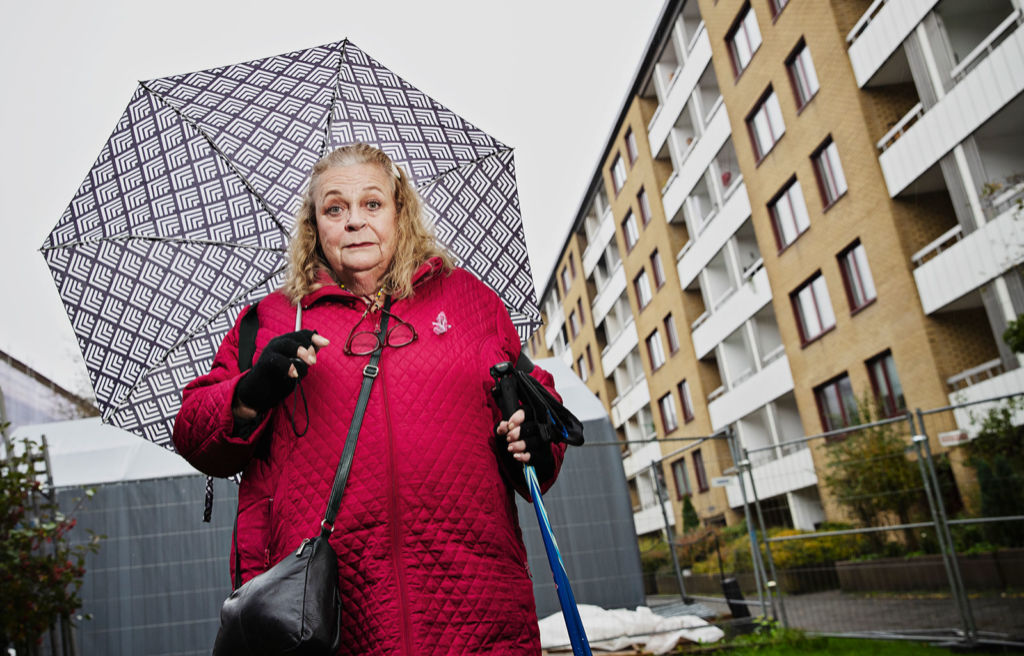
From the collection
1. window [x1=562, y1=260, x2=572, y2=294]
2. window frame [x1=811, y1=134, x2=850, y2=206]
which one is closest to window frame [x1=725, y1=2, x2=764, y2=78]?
window frame [x1=811, y1=134, x2=850, y2=206]

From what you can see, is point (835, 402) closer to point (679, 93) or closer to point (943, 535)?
point (679, 93)

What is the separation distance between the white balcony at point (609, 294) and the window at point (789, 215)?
43.3ft

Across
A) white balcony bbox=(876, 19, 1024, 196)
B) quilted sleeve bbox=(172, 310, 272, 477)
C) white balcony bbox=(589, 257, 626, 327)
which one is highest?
white balcony bbox=(589, 257, 626, 327)

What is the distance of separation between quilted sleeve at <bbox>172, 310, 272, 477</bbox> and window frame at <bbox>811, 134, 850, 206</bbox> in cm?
1846

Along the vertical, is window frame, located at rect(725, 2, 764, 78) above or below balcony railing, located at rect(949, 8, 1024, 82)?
above

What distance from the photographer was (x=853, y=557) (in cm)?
807

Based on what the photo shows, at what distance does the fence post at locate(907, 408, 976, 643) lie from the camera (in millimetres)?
6715

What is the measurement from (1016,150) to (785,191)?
7194mm

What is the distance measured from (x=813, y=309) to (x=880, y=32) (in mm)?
7184

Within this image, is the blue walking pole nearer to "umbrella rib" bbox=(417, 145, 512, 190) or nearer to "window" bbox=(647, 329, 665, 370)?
"umbrella rib" bbox=(417, 145, 512, 190)

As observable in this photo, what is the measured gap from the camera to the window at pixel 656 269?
1230 inches

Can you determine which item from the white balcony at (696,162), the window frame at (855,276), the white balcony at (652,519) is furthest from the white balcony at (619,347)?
the white balcony at (652,519)

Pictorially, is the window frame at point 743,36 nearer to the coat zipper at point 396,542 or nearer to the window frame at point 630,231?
the window frame at point 630,231

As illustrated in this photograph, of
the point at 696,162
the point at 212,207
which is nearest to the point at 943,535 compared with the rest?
the point at 212,207
